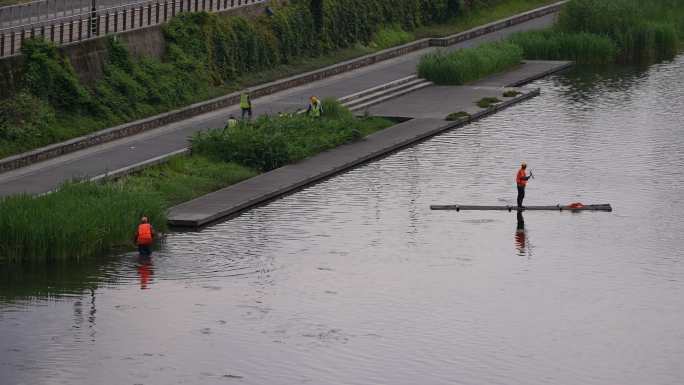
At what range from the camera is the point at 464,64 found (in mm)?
74250

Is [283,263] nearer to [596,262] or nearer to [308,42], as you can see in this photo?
[596,262]

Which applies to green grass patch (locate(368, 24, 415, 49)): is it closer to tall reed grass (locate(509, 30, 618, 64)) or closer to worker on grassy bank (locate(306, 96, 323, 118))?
tall reed grass (locate(509, 30, 618, 64))

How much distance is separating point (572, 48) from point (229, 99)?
85.1ft

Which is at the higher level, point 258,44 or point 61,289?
point 258,44

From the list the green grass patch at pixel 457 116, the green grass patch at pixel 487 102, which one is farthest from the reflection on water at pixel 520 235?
the green grass patch at pixel 487 102

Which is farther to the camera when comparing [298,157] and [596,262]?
[298,157]

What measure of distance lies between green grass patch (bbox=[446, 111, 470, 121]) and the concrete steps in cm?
410

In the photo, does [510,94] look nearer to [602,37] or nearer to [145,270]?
[602,37]

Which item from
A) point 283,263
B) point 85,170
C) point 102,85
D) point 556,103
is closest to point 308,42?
point 556,103

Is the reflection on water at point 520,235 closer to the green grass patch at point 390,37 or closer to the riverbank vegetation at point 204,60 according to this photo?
the riverbank vegetation at point 204,60

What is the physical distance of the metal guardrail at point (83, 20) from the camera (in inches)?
2190

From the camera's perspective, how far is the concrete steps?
66312 mm

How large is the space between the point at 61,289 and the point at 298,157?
56.1 ft

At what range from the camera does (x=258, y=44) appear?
7038 centimetres
